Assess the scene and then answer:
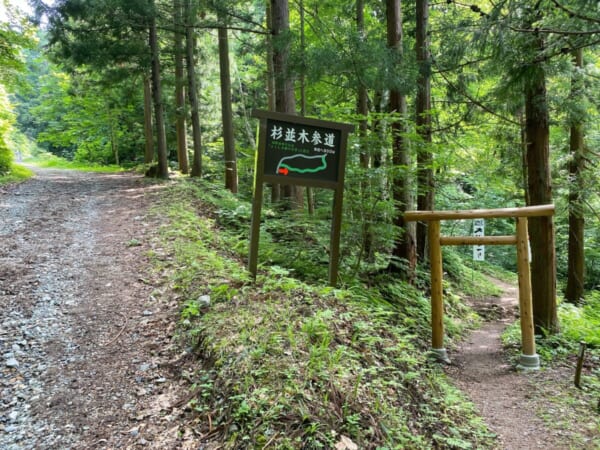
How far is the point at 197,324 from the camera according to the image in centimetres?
411

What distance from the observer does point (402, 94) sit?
7199 millimetres

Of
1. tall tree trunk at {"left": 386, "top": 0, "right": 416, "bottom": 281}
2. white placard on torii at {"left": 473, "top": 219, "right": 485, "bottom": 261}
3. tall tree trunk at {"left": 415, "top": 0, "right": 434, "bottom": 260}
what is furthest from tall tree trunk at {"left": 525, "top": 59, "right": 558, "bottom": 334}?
tall tree trunk at {"left": 386, "top": 0, "right": 416, "bottom": 281}

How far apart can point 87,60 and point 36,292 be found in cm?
1033

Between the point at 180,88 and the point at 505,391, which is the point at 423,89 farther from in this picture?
the point at 180,88

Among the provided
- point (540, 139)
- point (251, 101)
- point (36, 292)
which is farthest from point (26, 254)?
point (251, 101)

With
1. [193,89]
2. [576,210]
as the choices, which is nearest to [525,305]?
[576,210]

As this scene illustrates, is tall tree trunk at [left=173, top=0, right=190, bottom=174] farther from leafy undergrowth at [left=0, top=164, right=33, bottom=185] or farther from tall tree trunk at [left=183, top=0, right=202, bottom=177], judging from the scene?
leafy undergrowth at [left=0, top=164, right=33, bottom=185]

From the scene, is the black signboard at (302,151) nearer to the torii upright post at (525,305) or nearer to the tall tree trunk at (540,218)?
the torii upright post at (525,305)

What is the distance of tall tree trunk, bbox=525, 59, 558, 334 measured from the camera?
6.15 meters

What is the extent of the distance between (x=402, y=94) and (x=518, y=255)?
11.5 ft

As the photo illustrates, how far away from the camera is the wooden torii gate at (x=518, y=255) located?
526cm

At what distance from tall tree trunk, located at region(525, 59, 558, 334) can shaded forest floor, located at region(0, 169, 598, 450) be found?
1.01 m

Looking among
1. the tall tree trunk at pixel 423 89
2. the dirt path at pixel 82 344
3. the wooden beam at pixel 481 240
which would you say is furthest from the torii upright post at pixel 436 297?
the dirt path at pixel 82 344

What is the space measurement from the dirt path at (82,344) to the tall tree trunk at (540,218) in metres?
5.74
